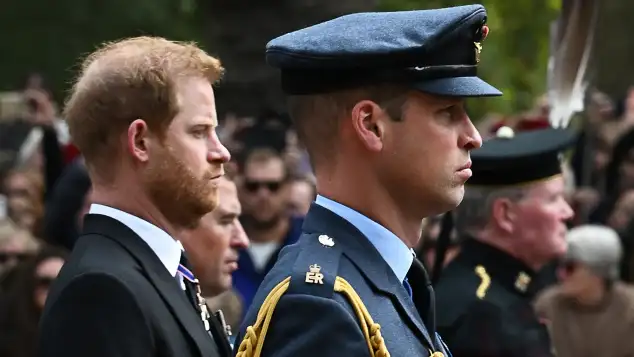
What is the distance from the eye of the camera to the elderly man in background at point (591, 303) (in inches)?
290

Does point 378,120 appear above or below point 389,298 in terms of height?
above

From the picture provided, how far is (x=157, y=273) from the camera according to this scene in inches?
163

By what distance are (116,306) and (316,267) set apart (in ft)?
2.26

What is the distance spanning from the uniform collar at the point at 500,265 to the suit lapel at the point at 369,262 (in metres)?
2.27

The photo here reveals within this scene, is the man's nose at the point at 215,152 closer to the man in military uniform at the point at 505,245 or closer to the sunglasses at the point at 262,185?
the man in military uniform at the point at 505,245

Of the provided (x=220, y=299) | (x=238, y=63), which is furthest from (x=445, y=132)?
(x=238, y=63)

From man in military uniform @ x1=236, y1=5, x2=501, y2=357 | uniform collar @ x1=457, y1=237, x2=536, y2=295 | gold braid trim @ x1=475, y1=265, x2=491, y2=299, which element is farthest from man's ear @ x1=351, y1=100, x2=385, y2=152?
uniform collar @ x1=457, y1=237, x2=536, y2=295

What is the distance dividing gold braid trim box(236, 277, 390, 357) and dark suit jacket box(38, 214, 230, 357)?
54 cm

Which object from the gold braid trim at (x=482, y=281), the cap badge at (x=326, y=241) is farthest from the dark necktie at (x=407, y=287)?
the gold braid trim at (x=482, y=281)

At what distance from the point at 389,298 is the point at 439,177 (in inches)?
11.6

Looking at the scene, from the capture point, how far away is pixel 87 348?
3.78m

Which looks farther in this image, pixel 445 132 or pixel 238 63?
pixel 238 63

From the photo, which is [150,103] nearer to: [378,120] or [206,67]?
[206,67]

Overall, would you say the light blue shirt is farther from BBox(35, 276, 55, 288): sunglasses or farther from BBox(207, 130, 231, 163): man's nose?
BBox(35, 276, 55, 288): sunglasses
